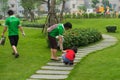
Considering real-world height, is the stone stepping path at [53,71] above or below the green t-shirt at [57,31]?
below

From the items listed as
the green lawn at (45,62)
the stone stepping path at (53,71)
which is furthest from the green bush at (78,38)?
the stone stepping path at (53,71)

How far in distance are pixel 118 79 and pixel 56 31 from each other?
118 inches

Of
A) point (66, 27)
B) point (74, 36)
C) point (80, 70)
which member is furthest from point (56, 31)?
point (74, 36)

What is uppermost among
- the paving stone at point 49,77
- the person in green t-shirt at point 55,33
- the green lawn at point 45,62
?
the person in green t-shirt at point 55,33

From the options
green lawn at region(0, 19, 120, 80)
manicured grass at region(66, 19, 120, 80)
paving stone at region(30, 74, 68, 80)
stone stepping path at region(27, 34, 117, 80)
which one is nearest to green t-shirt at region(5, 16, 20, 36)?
green lawn at region(0, 19, 120, 80)

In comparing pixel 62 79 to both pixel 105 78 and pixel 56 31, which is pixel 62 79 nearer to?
pixel 105 78

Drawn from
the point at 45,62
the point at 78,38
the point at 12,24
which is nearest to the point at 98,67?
the point at 45,62

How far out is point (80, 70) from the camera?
9.95 meters

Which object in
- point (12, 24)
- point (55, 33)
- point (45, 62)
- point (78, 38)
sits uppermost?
point (12, 24)

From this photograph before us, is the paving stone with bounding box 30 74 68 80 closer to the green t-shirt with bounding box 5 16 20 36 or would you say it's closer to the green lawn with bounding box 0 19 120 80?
the green lawn with bounding box 0 19 120 80

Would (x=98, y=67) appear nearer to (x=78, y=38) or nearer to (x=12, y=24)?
(x=12, y=24)

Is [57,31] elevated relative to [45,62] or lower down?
elevated

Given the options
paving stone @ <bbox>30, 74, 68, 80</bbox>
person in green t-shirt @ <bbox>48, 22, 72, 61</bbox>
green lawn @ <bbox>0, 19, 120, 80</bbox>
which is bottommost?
green lawn @ <bbox>0, 19, 120, 80</bbox>

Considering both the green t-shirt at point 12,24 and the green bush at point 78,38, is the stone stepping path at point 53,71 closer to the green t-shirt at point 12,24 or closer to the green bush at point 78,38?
the green t-shirt at point 12,24
